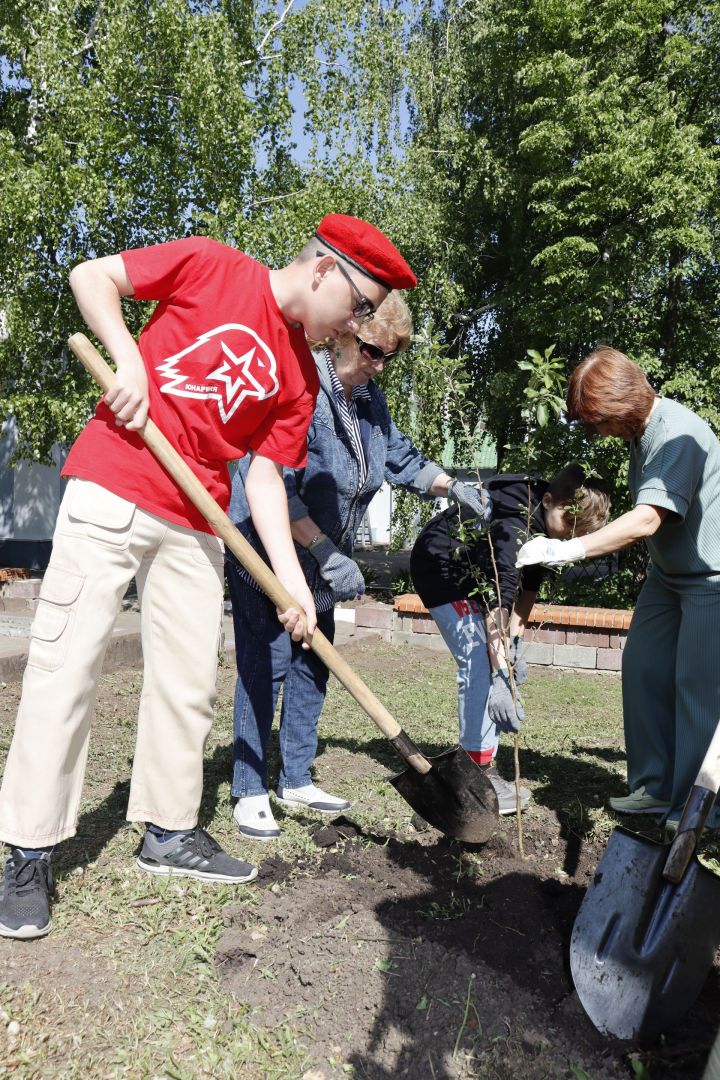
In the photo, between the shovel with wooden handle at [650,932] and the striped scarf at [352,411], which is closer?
the shovel with wooden handle at [650,932]

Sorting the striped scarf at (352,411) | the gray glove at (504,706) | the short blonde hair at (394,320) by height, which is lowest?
the gray glove at (504,706)

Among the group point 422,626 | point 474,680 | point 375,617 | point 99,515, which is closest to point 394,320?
point 99,515

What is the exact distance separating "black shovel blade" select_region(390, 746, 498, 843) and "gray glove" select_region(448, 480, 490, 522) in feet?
2.89

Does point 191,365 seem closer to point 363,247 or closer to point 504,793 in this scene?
point 363,247

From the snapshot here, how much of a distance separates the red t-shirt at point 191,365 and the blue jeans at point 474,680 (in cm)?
130

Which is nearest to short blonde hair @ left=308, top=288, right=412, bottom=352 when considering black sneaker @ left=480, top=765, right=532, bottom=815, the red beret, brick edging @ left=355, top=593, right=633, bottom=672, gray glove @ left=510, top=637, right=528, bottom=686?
the red beret

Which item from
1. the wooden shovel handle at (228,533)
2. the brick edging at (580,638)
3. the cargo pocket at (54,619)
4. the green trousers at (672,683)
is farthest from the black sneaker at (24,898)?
the brick edging at (580,638)

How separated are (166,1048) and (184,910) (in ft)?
1.96

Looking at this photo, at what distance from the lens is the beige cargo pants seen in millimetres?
2164

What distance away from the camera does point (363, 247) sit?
7.29ft

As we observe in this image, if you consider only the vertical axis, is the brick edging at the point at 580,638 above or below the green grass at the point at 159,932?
below

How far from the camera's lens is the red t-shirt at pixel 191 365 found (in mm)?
2236

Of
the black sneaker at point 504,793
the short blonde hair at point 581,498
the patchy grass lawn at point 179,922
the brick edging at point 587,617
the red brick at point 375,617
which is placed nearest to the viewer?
the patchy grass lawn at point 179,922

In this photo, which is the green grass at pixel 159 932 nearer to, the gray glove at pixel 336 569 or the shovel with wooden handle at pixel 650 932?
the shovel with wooden handle at pixel 650 932
